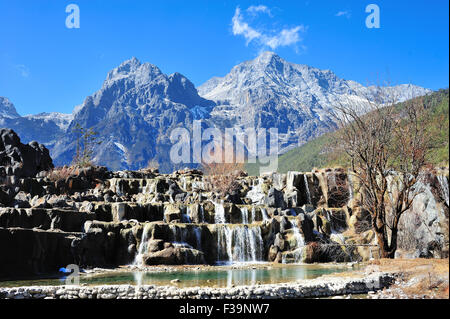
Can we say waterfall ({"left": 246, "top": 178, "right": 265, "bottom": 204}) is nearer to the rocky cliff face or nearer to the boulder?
the rocky cliff face

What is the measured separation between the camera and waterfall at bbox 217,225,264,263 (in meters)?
32.9

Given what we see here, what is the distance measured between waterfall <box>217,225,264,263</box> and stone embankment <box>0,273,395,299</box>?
18536 millimetres

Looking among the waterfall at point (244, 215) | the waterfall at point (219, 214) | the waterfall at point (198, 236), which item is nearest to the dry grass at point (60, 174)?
the waterfall at point (219, 214)

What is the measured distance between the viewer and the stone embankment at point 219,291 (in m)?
13.7

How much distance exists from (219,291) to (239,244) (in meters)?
19.7

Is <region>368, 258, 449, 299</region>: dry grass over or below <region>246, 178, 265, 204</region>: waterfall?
below

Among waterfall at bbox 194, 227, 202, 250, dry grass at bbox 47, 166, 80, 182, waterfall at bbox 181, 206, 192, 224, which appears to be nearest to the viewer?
waterfall at bbox 194, 227, 202, 250

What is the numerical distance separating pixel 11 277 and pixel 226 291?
43.7 feet

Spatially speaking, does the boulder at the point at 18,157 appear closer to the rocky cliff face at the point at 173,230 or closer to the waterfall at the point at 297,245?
the rocky cliff face at the point at 173,230

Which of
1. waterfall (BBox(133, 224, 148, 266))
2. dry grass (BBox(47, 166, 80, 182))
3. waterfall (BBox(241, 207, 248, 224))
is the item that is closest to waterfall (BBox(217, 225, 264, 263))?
waterfall (BBox(241, 207, 248, 224))

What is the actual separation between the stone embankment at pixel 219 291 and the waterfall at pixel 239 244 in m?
18.5

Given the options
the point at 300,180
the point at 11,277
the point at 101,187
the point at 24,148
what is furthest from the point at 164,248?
the point at 24,148

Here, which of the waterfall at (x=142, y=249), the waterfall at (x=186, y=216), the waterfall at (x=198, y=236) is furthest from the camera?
the waterfall at (x=186, y=216)
